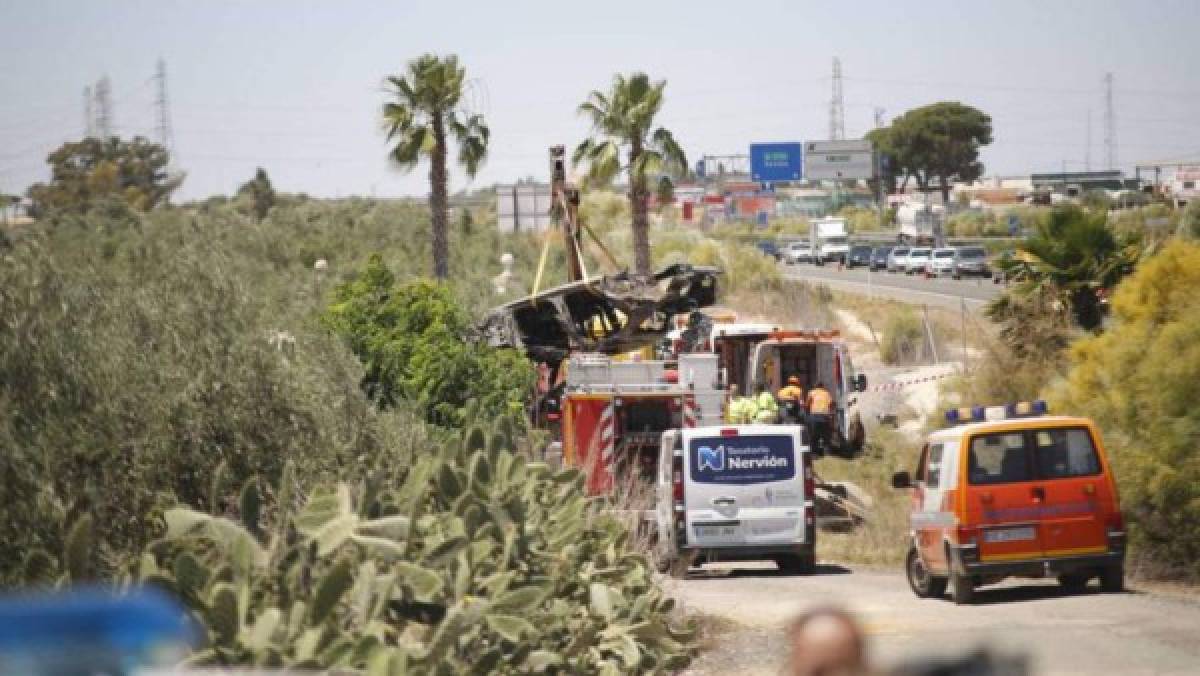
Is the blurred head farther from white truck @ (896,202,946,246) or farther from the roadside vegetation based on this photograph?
white truck @ (896,202,946,246)

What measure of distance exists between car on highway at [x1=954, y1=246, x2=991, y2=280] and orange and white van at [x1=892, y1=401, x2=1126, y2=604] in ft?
213

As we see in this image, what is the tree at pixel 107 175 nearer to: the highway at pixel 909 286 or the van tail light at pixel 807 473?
the van tail light at pixel 807 473

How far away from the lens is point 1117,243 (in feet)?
107

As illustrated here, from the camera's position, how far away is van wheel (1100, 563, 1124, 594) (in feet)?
58.5

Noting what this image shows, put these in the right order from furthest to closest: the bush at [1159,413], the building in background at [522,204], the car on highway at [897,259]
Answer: the car on highway at [897,259] → the building in background at [522,204] → the bush at [1159,413]

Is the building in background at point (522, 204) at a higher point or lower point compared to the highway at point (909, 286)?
higher

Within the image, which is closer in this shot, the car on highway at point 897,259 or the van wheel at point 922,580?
Result: the van wheel at point 922,580

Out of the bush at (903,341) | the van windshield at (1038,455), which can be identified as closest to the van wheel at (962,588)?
the van windshield at (1038,455)

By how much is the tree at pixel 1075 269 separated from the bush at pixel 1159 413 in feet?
30.4

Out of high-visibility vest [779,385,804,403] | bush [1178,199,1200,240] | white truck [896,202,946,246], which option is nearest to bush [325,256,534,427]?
high-visibility vest [779,385,804,403]

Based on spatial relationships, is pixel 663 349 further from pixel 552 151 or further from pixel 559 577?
pixel 559 577

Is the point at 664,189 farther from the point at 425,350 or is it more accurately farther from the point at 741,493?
the point at 741,493

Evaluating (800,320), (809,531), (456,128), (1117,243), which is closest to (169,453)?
(809,531)

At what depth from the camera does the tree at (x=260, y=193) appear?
332 feet
